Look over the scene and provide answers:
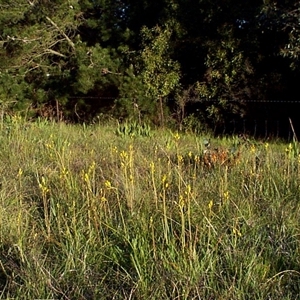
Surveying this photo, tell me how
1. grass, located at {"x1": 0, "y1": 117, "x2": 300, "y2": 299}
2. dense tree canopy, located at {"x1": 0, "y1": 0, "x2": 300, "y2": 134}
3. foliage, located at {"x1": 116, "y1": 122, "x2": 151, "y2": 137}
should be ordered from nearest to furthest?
1. grass, located at {"x1": 0, "y1": 117, "x2": 300, "y2": 299}
2. foliage, located at {"x1": 116, "y1": 122, "x2": 151, "y2": 137}
3. dense tree canopy, located at {"x1": 0, "y1": 0, "x2": 300, "y2": 134}

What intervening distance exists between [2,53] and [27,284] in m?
9.67

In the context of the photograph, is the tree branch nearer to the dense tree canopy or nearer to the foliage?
the dense tree canopy

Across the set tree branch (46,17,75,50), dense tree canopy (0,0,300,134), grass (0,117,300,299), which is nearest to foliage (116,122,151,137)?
grass (0,117,300,299)

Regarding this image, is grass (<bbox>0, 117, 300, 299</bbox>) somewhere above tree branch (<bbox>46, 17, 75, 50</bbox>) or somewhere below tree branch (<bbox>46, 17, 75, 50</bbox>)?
below

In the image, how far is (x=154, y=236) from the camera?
2756 millimetres

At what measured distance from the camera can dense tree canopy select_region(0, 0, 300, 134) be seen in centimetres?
1059

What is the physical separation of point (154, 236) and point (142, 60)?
8867 millimetres

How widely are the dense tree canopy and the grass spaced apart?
6.82 meters

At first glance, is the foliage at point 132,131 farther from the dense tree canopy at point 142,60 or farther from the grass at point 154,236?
the dense tree canopy at point 142,60

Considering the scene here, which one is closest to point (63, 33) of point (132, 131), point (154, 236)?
point (132, 131)

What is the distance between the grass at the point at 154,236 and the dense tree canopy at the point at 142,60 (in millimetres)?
6819

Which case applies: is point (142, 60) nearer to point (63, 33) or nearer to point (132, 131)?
point (63, 33)

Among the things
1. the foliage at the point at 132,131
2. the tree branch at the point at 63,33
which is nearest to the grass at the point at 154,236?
the foliage at the point at 132,131

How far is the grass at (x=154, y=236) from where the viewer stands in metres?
2.39
